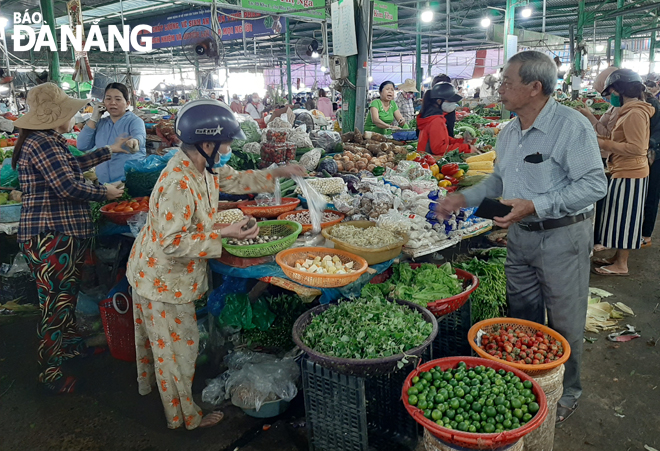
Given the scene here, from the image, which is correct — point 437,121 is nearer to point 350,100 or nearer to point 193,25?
point 350,100

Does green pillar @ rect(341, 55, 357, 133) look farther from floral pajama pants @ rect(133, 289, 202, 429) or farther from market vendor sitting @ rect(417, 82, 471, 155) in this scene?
floral pajama pants @ rect(133, 289, 202, 429)

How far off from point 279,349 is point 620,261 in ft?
14.0

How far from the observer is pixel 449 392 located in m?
2.11

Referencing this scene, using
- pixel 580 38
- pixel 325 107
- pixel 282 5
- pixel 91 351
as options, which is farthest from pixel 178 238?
pixel 580 38

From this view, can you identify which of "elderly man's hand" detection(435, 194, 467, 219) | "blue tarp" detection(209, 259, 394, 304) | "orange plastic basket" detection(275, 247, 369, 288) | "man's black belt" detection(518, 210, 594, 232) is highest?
"elderly man's hand" detection(435, 194, 467, 219)

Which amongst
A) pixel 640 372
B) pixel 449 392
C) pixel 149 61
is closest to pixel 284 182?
pixel 449 392

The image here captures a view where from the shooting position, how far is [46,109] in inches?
125

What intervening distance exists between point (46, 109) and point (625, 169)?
543 cm

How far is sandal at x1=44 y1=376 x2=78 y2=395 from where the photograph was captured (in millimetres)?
3391

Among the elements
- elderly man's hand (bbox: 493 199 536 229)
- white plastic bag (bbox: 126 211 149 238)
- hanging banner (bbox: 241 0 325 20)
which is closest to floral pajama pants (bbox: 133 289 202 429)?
white plastic bag (bbox: 126 211 149 238)

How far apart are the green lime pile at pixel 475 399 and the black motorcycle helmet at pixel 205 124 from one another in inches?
61.9

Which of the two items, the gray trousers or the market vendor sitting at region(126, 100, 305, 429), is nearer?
the market vendor sitting at region(126, 100, 305, 429)

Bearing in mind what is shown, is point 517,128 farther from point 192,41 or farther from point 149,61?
point 149,61

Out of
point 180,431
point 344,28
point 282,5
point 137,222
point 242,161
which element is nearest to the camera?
point 180,431
